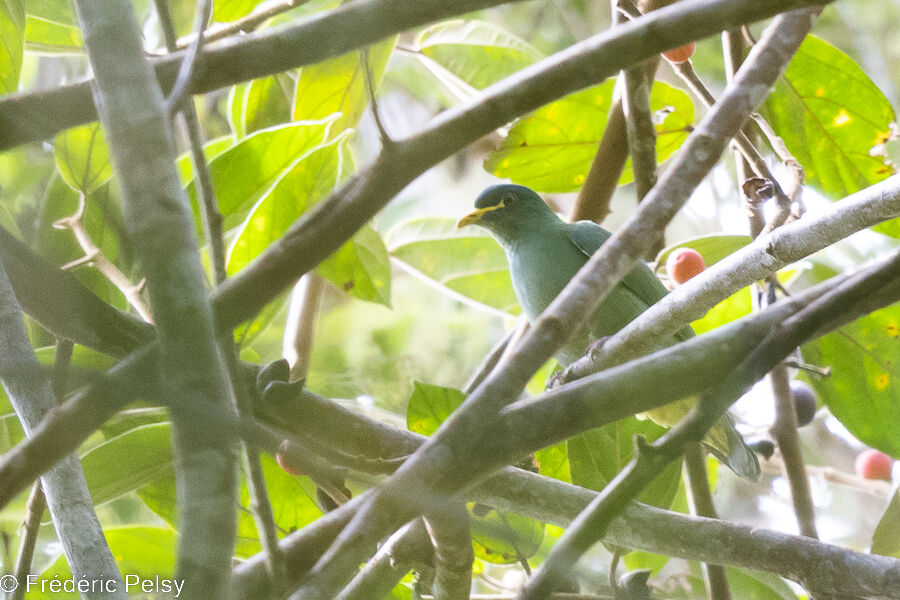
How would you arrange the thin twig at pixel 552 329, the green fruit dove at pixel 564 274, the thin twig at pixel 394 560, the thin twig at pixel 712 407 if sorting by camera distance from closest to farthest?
the thin twig at pixel 712 407 < the thin twig at pixel 552 329 < the thin twig at pixel 394 560 < the green fruit dove at pixel 564 274

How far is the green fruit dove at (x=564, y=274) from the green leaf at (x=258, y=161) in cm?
112

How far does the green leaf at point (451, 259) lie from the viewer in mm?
3402

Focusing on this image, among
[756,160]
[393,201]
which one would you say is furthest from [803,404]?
[393,201]

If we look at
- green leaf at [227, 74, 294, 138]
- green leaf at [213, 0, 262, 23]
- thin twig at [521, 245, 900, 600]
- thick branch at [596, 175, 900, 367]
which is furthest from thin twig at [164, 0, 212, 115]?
green leaf at [227, 74, 294, 138]

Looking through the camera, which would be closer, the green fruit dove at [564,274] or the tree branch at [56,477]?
the tree branch at [56,477]

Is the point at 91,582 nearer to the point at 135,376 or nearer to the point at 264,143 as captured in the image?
the point at 135,376

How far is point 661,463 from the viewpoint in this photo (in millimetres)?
952

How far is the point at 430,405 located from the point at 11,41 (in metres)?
1.37

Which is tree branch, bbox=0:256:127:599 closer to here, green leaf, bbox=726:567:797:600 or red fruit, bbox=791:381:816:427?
green leaf, bbox=726:567:797:600

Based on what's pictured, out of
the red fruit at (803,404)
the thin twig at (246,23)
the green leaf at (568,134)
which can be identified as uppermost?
the thin twig at (246,23)

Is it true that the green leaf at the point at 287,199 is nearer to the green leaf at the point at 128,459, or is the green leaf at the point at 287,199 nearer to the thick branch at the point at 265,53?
the green leaf at the point at 128,459

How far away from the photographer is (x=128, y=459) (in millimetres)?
2029

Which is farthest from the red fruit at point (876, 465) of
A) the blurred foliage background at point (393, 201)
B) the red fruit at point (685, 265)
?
the red fruit at point (685, 265)

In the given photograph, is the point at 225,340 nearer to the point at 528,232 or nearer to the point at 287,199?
the point at 287,199
